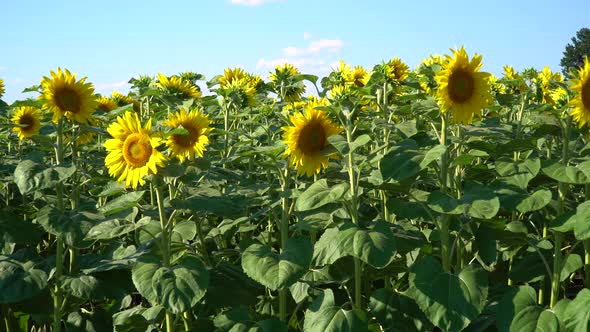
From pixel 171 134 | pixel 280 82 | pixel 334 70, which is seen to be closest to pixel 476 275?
pixel 171 134

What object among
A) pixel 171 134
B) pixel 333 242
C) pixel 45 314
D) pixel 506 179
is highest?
pixel 171 134

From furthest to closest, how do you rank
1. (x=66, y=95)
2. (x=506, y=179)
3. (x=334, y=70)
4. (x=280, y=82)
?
(x=280, y=82) < (x=334, y=70) < (x=66, y=95) < (x=506, y=179)

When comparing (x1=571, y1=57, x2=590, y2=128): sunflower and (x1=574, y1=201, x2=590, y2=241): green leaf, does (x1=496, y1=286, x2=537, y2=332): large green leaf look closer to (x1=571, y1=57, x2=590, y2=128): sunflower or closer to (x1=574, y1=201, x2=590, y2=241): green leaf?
(x1=574, y1=201, x2=590, y2=241): green leaf

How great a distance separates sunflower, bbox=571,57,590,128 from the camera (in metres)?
2.85

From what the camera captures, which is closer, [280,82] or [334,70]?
[334,70]

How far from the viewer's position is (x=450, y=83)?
2916 mm

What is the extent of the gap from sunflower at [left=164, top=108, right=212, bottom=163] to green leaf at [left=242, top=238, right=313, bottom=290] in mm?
489

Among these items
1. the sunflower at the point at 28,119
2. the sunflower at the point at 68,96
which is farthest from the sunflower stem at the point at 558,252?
the sunflower at the point at 28,119

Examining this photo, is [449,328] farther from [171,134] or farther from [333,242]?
[171,134]

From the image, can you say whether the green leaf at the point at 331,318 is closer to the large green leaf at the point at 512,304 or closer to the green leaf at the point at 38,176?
the large green leaf at the point at 512,304

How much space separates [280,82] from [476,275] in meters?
2.61

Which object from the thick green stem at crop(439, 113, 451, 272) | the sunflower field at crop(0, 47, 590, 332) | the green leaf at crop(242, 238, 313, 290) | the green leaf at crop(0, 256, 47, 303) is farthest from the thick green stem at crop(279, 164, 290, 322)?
the green leaf at crop(0, 256, 47, 303)

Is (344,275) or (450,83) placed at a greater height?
(450,83)

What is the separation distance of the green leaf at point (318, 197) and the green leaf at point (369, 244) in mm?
131
